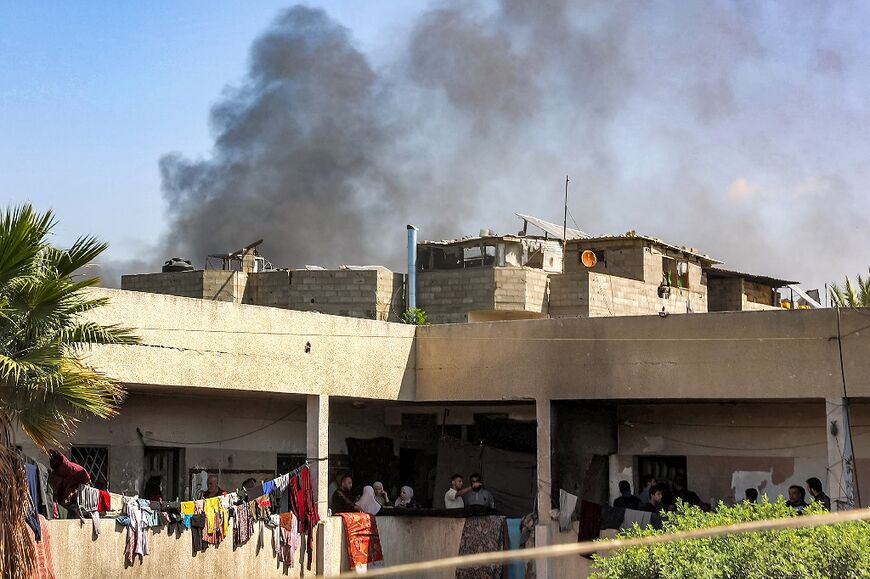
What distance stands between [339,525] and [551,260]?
851 inches

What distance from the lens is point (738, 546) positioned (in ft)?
36.3

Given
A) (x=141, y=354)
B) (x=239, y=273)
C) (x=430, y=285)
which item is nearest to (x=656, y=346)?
(x=141, y=354)

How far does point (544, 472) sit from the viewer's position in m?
18.2

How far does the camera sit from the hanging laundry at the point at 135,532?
595 inches

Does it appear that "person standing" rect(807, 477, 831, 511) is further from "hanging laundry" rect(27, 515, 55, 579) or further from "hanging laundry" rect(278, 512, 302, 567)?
"hanging laundry" rect(27, 515, 55, 579)

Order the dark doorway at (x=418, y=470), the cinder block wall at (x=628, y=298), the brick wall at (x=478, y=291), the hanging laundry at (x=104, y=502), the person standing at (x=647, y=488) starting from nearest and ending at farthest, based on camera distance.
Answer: the hanging laundry at (x=104, y=502) < the person standing at (x=647, y=488) < the dark doorway at (x=418, y=470) < the brick wall at (x=478, y=291) < the cinder block wall at (x=628, y=298)

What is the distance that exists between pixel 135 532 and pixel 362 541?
3978 millimetres

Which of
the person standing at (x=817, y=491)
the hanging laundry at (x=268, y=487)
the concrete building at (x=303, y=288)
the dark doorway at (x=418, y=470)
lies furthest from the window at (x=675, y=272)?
the hanging laundry at (x=268, y=487)

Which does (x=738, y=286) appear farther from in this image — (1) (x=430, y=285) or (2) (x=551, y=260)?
(1) (x=430, y=285)

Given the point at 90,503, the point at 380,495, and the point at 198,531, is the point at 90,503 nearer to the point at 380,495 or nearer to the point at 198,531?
the point at 198,531

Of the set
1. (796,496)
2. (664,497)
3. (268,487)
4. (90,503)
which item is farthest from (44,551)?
(796,496)

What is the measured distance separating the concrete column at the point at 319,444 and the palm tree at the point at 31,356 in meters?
6.68

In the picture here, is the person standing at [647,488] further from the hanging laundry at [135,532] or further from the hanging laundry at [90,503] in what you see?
the hanging laundry at [90,503]

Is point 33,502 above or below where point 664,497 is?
below
